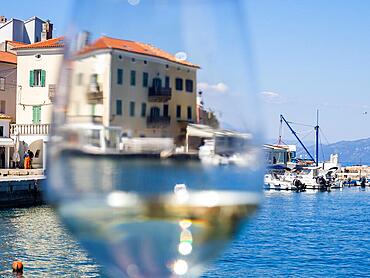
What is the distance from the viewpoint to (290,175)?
5766 centimetres

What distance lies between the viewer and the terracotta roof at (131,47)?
3.17 feet

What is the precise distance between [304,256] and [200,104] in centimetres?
2147

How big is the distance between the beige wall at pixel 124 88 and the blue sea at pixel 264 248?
32.7ft

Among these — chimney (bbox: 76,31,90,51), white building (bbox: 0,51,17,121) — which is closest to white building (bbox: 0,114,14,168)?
white building (bbox: 0,51,17,121)

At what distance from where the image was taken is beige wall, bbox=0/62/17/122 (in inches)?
1581

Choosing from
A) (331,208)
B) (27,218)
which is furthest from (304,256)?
(331,208)

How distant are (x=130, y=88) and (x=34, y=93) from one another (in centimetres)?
3827

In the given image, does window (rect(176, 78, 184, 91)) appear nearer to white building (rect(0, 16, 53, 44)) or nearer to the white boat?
white building (rect(0, 16, 53, 44))

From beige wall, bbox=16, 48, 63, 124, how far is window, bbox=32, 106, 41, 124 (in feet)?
0.51

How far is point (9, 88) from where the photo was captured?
40.5 meters

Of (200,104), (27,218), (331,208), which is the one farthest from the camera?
(331,208)

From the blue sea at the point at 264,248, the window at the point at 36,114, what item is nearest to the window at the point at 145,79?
the blue sea at the point at 264,248

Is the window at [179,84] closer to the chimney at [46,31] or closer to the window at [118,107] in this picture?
the window at [118,107]

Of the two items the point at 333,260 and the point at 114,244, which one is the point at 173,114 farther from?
the point at 333,260
